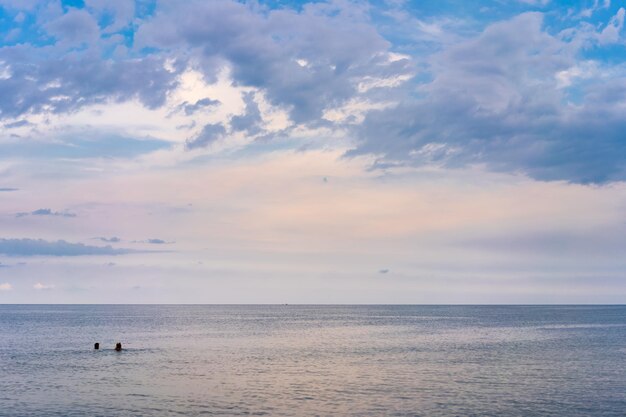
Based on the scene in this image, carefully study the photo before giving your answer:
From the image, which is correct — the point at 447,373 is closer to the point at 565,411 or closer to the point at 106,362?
the point at 565,411

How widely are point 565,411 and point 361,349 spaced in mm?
53310

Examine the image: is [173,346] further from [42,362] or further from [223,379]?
[223,379]

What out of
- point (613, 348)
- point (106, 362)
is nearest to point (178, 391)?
point (106, 362)

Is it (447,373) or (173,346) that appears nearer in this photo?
(447,373)

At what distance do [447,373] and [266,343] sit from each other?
50595 millimetres

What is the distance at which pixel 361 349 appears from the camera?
331 feet

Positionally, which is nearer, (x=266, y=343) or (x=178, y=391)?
(x=178, y=391)

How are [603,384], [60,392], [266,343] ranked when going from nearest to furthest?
[60,392]
[603,384]
[266,343]

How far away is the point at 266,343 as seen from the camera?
375 ft

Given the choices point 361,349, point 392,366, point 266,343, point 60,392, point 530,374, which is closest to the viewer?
point 60,392

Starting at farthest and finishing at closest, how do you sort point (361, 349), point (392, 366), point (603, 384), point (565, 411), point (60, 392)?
1. point (361, 349)
2. point (392, 366)
3. point (603, 384)
4. point (60, 392)
5. point (565, 411)

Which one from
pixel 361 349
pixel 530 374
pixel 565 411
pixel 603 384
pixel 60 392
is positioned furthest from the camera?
pixel 361 349

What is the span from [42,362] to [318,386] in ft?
136

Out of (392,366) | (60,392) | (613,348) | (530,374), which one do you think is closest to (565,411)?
(530,374)
